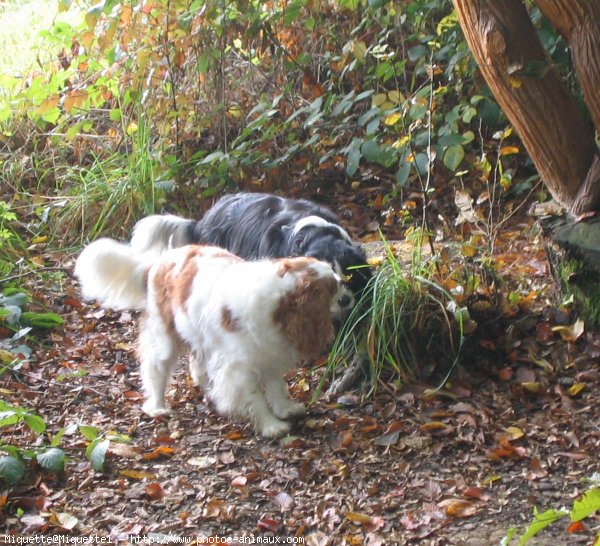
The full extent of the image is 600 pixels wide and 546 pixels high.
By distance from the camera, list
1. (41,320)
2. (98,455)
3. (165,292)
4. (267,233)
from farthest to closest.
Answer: (41,320), (267,233), (165,292), (98,455)

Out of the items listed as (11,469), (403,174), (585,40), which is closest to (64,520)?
(11,469)

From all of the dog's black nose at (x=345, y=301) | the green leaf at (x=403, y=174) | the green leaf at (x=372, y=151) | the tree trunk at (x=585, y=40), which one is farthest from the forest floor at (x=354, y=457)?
the green leaf at (x=372, y=151)

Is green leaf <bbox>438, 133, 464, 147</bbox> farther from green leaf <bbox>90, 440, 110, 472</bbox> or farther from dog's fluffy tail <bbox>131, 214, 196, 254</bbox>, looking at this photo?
green leaf <bbox>90, 440, 110, 472</bbox>

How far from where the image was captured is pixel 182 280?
415cm

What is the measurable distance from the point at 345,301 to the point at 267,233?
40.6 inches

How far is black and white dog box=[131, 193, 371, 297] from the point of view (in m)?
4.66

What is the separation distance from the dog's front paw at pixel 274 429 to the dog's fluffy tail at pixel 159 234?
5.64 feet

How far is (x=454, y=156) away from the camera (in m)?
5.27

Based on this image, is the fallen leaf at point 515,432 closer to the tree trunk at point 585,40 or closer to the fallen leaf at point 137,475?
the tree trunk at point 585,40

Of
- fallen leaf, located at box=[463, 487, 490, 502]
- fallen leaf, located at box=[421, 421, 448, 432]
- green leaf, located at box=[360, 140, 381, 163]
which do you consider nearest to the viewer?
fallen leaf, located at box=[463, 487, 490, 502]

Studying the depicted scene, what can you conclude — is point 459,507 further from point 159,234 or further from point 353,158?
point 353,158

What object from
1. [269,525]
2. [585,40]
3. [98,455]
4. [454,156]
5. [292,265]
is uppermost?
[585,40]

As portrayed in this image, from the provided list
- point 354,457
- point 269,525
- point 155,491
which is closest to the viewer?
point 269,525

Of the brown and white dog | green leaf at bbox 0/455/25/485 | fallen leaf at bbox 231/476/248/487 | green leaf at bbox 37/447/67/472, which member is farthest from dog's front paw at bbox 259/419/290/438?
green leaf at bbox 0/455/25/485
